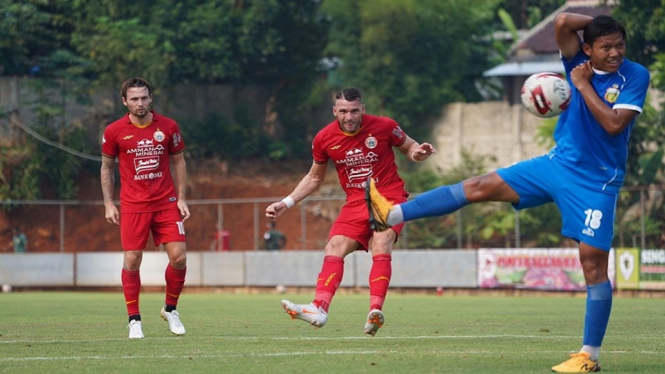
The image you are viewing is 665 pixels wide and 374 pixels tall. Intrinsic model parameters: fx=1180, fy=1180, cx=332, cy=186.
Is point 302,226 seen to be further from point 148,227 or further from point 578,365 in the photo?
point 578,365

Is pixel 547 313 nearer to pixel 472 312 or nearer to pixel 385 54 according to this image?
pixel 472 312

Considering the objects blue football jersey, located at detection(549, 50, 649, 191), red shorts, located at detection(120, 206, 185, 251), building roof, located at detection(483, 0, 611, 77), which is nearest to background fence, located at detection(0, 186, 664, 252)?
building roof, located at detection(483, 0, 611, 77)

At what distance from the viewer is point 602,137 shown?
7.88 m

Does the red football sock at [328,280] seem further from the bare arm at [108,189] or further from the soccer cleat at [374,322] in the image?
the bare arm at [108,189]

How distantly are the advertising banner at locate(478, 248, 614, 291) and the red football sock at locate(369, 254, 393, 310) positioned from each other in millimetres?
15197

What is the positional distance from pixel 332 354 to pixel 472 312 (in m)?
8.03

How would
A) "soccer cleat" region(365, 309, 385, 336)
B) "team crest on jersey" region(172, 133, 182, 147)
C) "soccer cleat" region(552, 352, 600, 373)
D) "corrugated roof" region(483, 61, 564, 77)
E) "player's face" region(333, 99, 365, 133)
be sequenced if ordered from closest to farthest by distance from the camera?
"soccer cleat" region(552, 352, 600, 373), "soccer cleat" region(365, 309, 385, 336), "player's face" region(333, 99, 365, 133), "team crest on jersey" region(172, 133, 182, 147), "corrugated roof" region(483, 61, 564, 77)

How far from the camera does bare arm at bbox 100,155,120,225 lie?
11.4m

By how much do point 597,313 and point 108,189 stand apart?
5.45 m

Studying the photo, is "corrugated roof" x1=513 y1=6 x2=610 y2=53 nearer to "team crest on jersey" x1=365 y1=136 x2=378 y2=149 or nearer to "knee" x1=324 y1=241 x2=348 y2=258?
"team crest on jersey" x1=365 y1=136 x2=378 y2=149

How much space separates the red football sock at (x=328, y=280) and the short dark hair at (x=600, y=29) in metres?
3.59

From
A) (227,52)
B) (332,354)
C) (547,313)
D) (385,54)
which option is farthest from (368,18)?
(332,354)

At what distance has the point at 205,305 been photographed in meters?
19.7

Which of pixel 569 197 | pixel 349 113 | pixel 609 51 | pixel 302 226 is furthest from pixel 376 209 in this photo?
pixel 302 226
